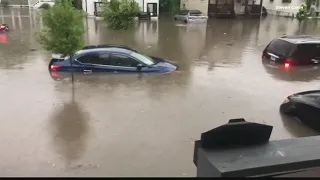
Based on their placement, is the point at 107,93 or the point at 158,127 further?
the point at 107,93

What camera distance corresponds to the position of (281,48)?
54.9 feet

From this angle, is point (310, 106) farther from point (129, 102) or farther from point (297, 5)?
point (297, 5)

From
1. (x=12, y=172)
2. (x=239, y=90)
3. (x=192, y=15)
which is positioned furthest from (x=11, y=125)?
(x=192, y=15)

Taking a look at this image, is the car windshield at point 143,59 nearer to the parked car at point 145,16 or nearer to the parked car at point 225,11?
the parked car at point 145,16

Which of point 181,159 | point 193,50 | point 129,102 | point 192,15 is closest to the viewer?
point 181,159

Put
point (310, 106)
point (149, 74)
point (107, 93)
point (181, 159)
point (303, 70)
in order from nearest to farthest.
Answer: point (181, 159)
point (310, 106)
point (107, 93)
point (149, 74)
point (303, 70)

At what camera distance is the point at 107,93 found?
12203 mm

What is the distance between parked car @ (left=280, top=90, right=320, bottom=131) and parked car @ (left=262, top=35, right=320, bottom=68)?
6.67 m

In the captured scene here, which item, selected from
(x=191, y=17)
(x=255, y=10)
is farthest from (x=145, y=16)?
(x=255, y=10)

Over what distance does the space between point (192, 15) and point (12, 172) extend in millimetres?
31184

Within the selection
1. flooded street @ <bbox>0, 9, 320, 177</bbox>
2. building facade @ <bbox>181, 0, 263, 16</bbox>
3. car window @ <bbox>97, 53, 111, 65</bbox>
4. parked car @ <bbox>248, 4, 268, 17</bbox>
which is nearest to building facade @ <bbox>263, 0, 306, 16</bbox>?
building facade @ <bbox>181, 0, 263, 16</bbox>

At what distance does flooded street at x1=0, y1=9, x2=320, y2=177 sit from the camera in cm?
744

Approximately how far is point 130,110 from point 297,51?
32.3 feet

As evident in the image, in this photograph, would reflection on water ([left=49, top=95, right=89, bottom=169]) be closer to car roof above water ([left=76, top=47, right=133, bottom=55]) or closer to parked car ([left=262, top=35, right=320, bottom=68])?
car roof above water ([left=76, top=47, right=133, bottom=55])
